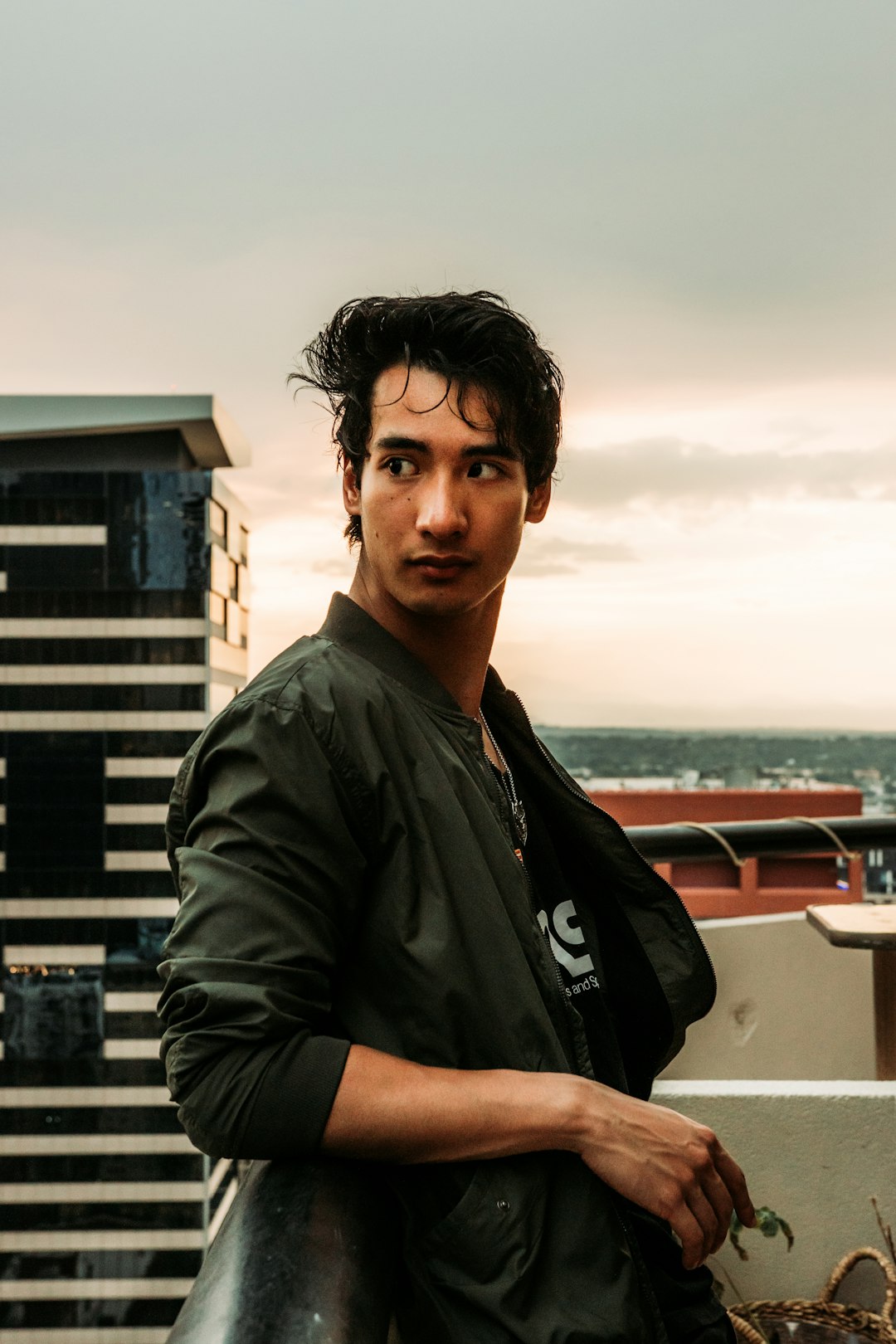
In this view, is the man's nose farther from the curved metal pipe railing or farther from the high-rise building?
the high-rise building

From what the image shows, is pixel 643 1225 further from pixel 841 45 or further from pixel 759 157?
pixel 759 157

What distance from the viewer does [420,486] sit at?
1014 mm

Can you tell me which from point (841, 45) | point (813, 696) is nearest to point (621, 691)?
Answer: point (813, 696)

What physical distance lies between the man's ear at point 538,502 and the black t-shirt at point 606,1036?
0.33 meters

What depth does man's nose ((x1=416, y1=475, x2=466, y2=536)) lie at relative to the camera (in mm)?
990

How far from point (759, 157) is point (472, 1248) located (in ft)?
25.5

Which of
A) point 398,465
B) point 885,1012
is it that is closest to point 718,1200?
point 398,465

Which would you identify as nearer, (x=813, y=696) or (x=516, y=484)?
(x=516, y=484)

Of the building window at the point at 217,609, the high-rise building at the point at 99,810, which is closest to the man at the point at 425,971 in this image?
the high-rise building at the point at 99,810

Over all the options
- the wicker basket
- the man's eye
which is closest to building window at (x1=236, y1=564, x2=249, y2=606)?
the wicker basket

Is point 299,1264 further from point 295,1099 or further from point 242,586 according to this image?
point 242,586

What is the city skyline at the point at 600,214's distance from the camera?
252 cm

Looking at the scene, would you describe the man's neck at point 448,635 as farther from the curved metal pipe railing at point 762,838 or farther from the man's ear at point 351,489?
the curved metal pipe railing at point 762,838

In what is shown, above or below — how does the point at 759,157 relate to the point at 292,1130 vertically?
above
